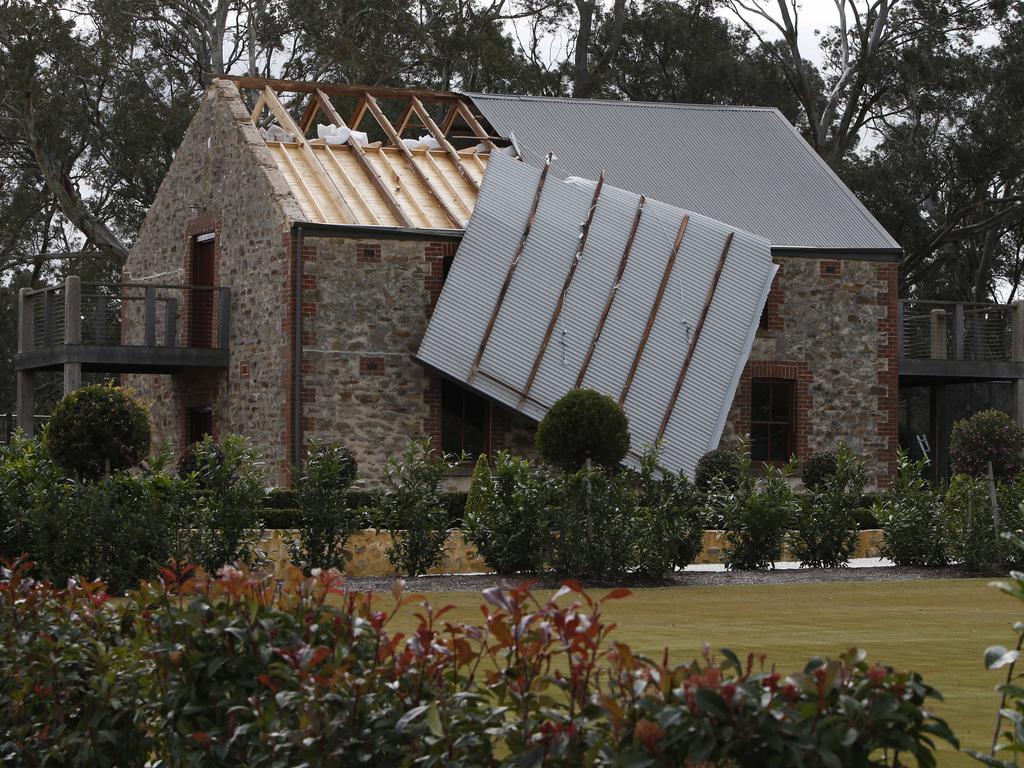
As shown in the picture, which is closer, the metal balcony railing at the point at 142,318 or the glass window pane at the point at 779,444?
the metal balcony railing at the point at 142,318

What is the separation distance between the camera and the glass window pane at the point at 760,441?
24984 millimetres

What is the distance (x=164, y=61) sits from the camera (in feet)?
123

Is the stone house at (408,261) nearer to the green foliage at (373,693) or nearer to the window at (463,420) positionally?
the window at (463,420)

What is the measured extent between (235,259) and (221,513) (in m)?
10.1

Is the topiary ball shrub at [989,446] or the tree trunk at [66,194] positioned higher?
the tree trunk at [66,194]

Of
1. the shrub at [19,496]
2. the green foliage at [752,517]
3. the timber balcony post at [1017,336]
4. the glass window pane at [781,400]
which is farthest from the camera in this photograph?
the timber balcony post at [1017,336]

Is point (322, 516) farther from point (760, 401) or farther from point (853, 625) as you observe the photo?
point (760, 401)

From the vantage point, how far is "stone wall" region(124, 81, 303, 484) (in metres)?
23.2

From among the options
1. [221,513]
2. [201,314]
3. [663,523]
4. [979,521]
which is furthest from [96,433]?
[201,314]

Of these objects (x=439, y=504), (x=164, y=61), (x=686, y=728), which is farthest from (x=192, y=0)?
(x=686, y=728)

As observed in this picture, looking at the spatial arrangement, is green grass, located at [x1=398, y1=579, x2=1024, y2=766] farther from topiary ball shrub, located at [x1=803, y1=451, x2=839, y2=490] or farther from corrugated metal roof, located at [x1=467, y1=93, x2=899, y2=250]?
corrugated metal roof, located at [x1=467, y1=93, x2=899, y2=250]

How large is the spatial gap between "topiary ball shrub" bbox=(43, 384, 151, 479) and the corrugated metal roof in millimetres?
11428

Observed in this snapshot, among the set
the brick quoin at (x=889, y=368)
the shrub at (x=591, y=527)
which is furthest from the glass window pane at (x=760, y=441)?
the shrub at (x=591, y=527)

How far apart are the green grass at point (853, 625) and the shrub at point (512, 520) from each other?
135 centimetres
